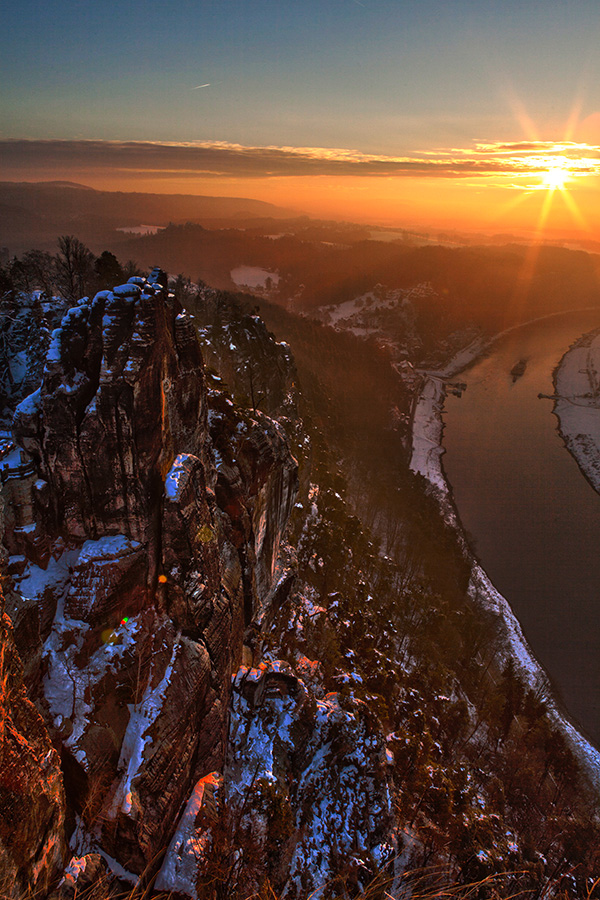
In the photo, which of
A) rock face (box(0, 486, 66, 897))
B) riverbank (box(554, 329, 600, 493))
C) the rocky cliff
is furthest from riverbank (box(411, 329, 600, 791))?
rock face (box(0, 486, 66, 897))

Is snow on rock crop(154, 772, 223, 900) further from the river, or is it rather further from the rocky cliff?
the river

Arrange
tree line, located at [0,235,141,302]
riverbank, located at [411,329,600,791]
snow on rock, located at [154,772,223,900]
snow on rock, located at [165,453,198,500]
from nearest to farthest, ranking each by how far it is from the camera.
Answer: snow on rock, located at [154,772,223,900] → snow on rock, located at [165,453,198,500] → tree line, located at [0,235,141,302] → riverbank, located at [411,329,600,791]

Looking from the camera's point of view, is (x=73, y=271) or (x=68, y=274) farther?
(x=68, y=274)

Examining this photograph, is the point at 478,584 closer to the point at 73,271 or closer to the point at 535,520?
the point at 535,520

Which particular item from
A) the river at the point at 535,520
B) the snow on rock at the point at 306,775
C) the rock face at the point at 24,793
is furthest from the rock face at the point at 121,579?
the river at the point at 535,520

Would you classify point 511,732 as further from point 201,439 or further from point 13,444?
point 13,444

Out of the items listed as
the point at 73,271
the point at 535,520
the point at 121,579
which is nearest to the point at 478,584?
the point at 535,520
